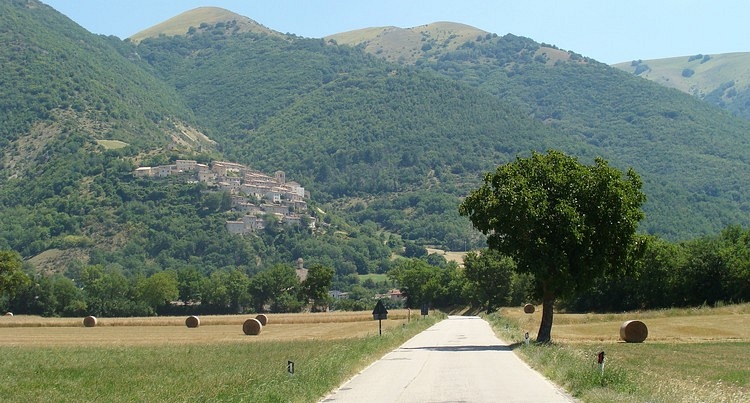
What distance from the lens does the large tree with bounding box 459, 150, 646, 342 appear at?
43406 millimetres

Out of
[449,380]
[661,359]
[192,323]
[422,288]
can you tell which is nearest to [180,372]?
[449,380]

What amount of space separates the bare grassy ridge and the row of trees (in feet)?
242

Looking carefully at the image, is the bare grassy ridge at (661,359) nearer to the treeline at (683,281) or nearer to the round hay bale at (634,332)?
the round hay bale at (634,332)

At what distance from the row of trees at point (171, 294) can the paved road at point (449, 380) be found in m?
84.0

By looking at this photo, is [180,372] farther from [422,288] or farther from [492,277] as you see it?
[422,288]

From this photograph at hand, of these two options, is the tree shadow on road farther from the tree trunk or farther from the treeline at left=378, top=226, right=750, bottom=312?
A: the treeline at left=378, top=226, right=750, bottom=312

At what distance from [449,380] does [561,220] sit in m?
18.3

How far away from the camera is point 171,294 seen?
443 feet

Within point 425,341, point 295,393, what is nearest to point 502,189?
point 425,341

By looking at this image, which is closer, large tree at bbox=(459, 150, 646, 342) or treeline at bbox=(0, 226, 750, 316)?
large tree at bbox=(459, 150, 646, 342)

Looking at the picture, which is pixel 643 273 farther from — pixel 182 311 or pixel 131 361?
pixel 182 311

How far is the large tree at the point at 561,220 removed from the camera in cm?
4341

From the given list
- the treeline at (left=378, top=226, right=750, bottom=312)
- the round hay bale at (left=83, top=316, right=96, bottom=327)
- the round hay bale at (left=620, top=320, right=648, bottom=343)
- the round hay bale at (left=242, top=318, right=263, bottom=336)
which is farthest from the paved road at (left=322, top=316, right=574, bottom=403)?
the round hay bale at (left=83, top=316, right=96, bottom=327)

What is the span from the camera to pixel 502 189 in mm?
44781
